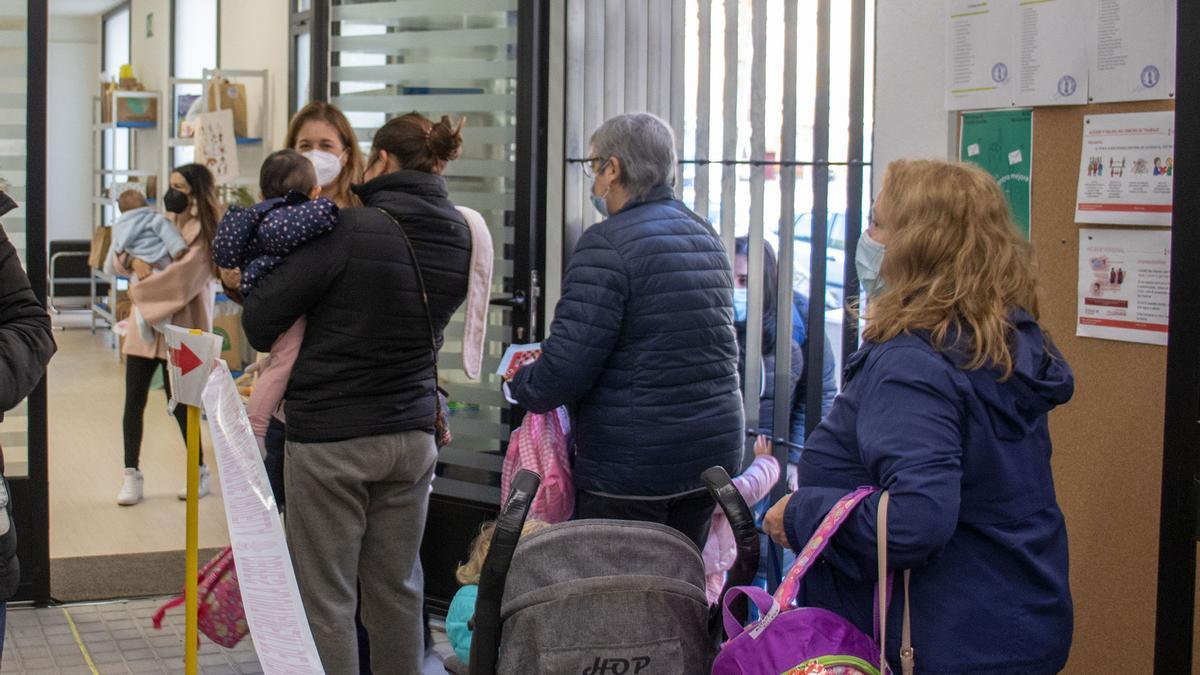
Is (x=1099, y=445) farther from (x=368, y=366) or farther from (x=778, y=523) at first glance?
(x=368, y=366)

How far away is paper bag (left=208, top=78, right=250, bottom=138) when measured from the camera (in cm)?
927

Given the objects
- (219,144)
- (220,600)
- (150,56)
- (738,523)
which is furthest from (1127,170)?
(150,56)

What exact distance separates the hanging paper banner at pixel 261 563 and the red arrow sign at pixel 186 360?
0.80 feet

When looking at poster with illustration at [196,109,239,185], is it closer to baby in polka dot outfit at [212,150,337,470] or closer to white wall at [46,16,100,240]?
baby in polka dot outfit at [212,150,337,470]

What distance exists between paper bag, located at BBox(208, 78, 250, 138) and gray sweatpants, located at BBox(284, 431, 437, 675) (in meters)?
6.56

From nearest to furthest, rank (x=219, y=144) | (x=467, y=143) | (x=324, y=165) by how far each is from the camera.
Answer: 1. (x=324, y=165)
2. (x=467, y=143)
3. (x=219, y=144)

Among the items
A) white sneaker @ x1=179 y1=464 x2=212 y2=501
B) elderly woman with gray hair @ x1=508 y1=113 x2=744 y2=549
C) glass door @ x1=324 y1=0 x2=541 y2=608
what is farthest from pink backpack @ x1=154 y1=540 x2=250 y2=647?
white sneaker @ x1=179 y1=464 x2=212 y2=501

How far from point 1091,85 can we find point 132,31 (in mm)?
13435

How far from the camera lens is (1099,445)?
109 inches

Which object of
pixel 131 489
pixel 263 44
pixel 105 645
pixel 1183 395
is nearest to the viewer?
pixel 1183 395

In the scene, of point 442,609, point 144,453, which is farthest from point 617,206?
point 144,453

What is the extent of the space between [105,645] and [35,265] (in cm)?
124

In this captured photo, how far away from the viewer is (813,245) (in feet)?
11.7

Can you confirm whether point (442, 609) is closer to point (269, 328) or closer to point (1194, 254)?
point (269, 328)
